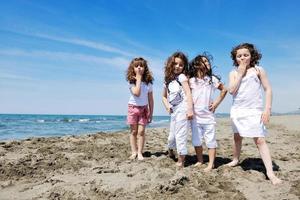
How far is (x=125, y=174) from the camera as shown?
14.7ft

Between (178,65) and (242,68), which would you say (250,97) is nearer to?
(242,68)

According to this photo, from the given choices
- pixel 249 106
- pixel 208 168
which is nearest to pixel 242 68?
pixel 249 106

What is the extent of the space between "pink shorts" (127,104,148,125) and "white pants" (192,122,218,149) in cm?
108

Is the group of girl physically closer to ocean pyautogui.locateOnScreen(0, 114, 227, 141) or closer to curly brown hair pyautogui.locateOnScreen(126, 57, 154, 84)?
curly brown hair pyautogui.locateOnScreen(126, 57, 154, 84)

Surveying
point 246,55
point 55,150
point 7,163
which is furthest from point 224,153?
point 7,163

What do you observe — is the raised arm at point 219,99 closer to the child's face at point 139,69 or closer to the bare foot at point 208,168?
the bare foot at point 208,168

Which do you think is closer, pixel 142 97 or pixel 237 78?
pixel 237 78

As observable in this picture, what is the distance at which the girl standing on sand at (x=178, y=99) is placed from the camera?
5.07m

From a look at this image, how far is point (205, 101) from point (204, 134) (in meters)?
0.51

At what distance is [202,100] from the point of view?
5.05 m

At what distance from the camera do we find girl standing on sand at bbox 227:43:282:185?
4.49 m

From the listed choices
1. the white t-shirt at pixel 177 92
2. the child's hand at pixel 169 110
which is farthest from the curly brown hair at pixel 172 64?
the child's hand at pixel 169 110

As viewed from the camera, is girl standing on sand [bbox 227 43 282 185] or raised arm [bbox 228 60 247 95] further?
raised arm [bbox 228 60 247 95]

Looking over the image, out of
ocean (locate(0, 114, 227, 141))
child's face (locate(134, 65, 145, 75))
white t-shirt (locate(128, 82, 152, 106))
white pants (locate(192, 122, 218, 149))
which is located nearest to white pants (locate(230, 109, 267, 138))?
white pants (locate(192, 122, 218, 149))
